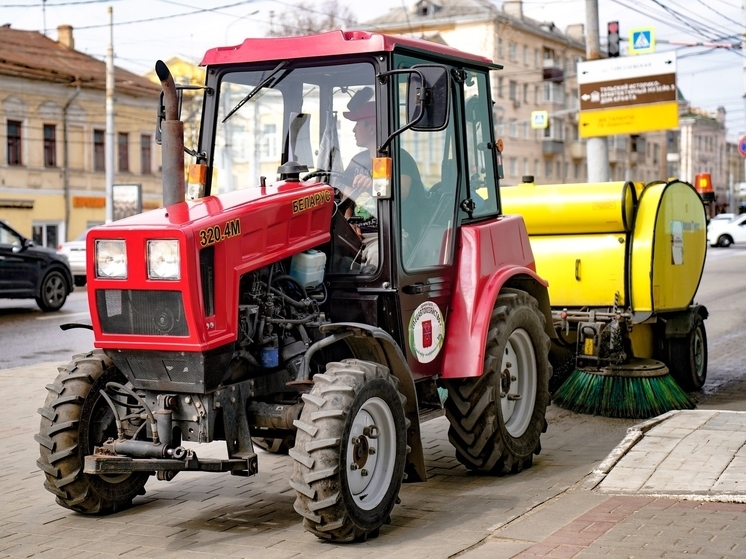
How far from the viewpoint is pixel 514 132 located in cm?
8350

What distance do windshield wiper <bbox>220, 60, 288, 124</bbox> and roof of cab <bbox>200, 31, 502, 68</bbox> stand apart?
5 centimetres

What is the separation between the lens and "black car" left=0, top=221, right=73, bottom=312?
19.3 m

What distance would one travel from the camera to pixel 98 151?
158ft

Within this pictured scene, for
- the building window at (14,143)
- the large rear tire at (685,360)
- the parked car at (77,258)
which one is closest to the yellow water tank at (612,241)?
the large rear tire at (685,360)

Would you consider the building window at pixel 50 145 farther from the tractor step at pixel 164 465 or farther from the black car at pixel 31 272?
the tractor step at pixel 164 465

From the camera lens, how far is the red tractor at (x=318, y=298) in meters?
5.48

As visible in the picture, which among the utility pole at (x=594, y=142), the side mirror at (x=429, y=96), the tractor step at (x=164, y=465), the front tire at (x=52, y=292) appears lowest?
the tractor step at (x=164, y=465)

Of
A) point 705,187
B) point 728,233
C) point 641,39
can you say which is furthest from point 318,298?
point 728,233

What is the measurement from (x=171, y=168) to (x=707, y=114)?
12052cm

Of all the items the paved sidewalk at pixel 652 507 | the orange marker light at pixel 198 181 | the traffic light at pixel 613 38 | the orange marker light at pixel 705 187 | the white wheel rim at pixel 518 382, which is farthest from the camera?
the traffic light at pixel 613 38

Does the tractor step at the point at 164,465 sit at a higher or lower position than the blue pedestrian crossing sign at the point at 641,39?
lower

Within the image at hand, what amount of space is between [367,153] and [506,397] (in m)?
1.91

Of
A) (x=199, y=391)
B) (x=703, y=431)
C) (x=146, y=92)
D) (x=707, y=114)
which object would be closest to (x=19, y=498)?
(x=199, y=391)

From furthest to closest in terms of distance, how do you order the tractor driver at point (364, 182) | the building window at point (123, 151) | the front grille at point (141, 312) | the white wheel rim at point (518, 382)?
the building window at point (123, 151), the white wheel rim at point (518, 382), the tractor driver at point (364, 182), the front grille at point (141, 312)
